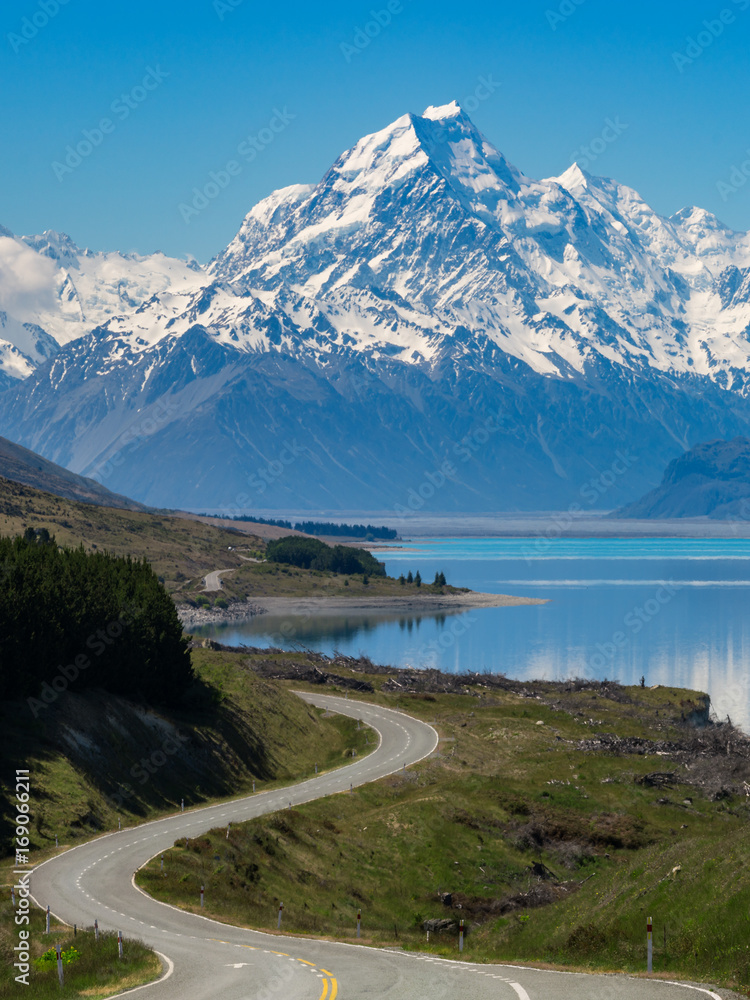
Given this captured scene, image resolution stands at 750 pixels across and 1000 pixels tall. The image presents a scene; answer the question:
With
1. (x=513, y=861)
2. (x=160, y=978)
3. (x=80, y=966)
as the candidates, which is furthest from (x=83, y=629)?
(x=160, y=978)

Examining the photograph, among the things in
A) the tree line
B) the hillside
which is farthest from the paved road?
the tree line

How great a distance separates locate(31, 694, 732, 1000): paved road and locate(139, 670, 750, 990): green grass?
1.89 metres

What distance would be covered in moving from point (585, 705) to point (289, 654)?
41.3 metres

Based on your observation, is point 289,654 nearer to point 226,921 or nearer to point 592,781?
Answer: point 592,781

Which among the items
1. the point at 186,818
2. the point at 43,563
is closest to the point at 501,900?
the point at 186,818

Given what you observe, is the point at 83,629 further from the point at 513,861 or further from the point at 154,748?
the point at 513,861

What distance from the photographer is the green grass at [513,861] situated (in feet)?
102

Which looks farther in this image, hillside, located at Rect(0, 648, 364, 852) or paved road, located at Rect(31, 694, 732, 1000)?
hillside, located at Rect(0, 648, 364, 852)

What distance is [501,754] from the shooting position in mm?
77312

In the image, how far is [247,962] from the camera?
3144 centimetres

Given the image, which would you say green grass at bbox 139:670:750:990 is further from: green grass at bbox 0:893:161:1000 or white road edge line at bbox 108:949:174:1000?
green grass at bbox 0:893:161:1000

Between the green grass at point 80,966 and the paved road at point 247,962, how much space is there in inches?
37.7

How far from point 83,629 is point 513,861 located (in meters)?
32.1

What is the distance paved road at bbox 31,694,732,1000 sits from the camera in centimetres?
2689
